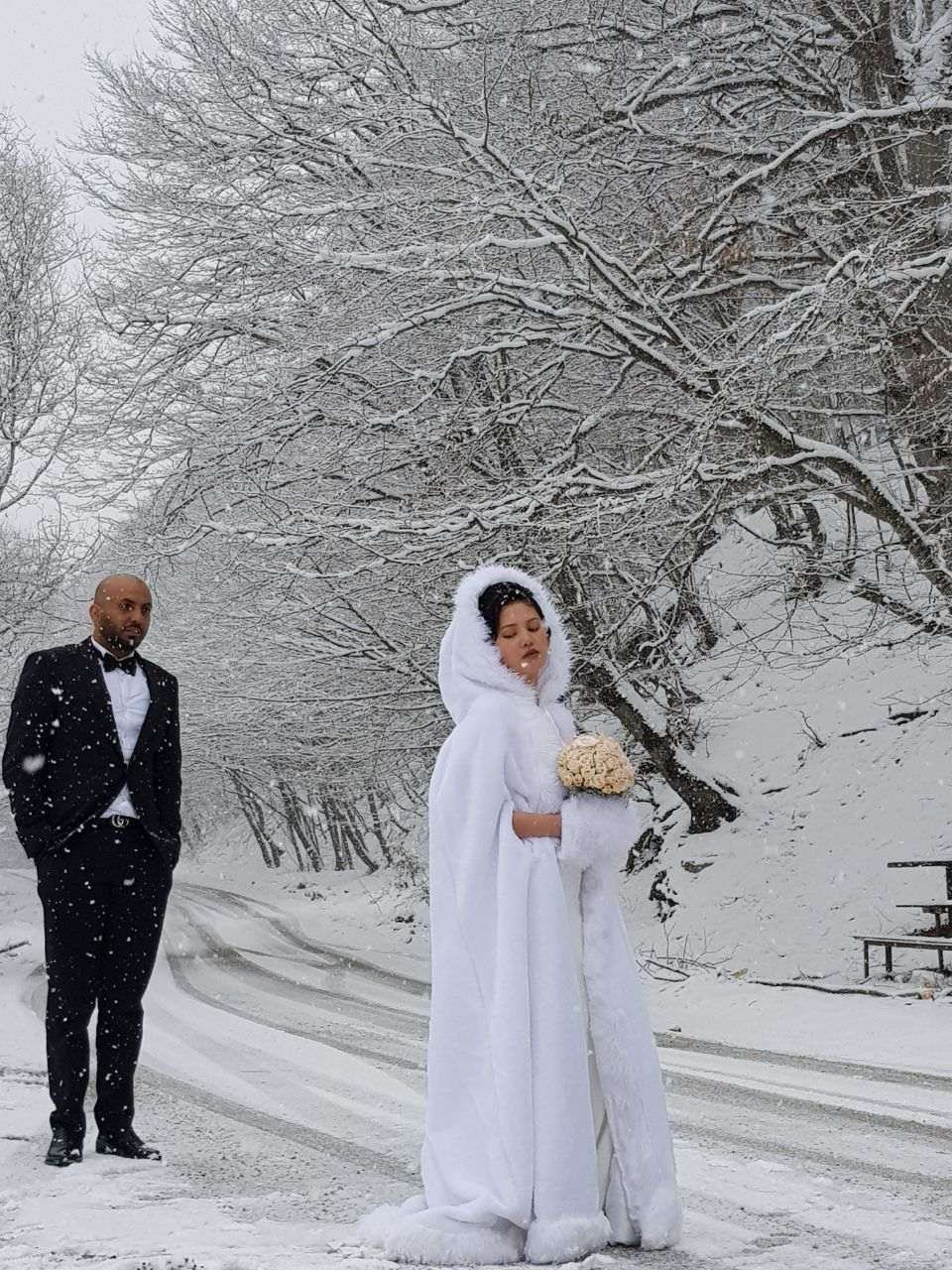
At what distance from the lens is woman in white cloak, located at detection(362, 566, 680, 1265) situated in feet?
14.3

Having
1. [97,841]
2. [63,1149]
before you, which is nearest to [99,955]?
[97,841]

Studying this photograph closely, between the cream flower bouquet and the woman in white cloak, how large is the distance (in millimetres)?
62

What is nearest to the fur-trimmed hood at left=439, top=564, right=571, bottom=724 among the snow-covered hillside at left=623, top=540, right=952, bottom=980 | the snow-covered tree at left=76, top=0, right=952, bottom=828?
the snow-covered tree at left=76, top=0, right=952, bottom=828

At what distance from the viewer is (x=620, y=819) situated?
4867mm

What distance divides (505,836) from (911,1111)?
11.0 ft

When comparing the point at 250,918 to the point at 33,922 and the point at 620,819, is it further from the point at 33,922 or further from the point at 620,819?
the point at 620,819

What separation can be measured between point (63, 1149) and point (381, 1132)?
4.88 feet

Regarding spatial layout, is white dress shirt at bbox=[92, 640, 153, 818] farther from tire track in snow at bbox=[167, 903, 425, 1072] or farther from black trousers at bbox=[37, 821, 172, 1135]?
tire track in snow at bbox=[167, 903, 425, 1072]

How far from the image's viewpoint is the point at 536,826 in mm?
4848

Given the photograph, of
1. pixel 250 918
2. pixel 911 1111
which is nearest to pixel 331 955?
pixel 250 918

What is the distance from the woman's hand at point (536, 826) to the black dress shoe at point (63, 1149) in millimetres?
2146

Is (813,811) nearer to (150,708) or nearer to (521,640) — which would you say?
(150,708)

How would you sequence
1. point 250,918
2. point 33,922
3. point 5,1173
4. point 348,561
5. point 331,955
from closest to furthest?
point 5,1173 → point 348,561 → point 331,955 → point 33,922 → point 250,918

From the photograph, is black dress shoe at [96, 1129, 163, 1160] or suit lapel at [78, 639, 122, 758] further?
suit lapel at [78, 639, 122, 758]
